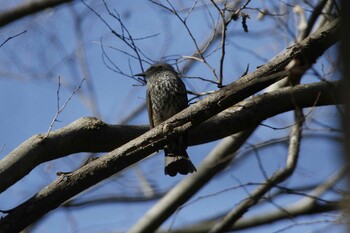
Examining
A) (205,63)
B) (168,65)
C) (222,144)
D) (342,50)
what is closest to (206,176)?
(222,144)

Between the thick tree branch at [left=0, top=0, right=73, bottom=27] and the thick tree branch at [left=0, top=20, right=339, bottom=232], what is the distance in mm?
1711

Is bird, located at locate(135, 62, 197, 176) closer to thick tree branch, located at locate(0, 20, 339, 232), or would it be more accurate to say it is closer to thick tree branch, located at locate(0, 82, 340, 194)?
thick tree branch, located at locate(0, 82, 340, 194)

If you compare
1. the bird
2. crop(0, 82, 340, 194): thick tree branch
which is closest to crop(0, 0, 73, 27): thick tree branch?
the bird

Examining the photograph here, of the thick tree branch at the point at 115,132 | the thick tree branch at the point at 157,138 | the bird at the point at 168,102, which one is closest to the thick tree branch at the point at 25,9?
the bird at the point at 168,102

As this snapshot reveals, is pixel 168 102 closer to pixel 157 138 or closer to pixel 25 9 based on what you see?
pixel 25 9

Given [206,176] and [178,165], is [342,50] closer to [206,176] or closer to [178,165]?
[178,165]

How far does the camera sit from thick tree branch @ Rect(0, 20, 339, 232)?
11.0 ft

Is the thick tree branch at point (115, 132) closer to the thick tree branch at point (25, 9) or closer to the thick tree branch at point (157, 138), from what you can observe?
the thick tree branch at point (157, 138)

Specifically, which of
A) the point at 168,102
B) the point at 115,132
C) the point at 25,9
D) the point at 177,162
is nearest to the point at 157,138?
the point at 115,132

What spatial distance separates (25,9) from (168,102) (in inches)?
57.0

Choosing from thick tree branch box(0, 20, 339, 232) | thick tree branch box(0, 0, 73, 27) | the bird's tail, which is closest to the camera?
thick tree branch box(0, 20, 339, 232)

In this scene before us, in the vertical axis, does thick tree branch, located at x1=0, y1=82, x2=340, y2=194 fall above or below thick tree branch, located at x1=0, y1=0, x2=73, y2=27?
below

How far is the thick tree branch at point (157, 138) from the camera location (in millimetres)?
3344

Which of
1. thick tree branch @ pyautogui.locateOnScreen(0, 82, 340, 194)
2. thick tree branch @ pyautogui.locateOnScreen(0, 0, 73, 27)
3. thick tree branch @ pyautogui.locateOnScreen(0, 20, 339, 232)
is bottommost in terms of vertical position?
thick tree branch @ pyautogui.locateOnScreen(0, 20, 339, 232)
